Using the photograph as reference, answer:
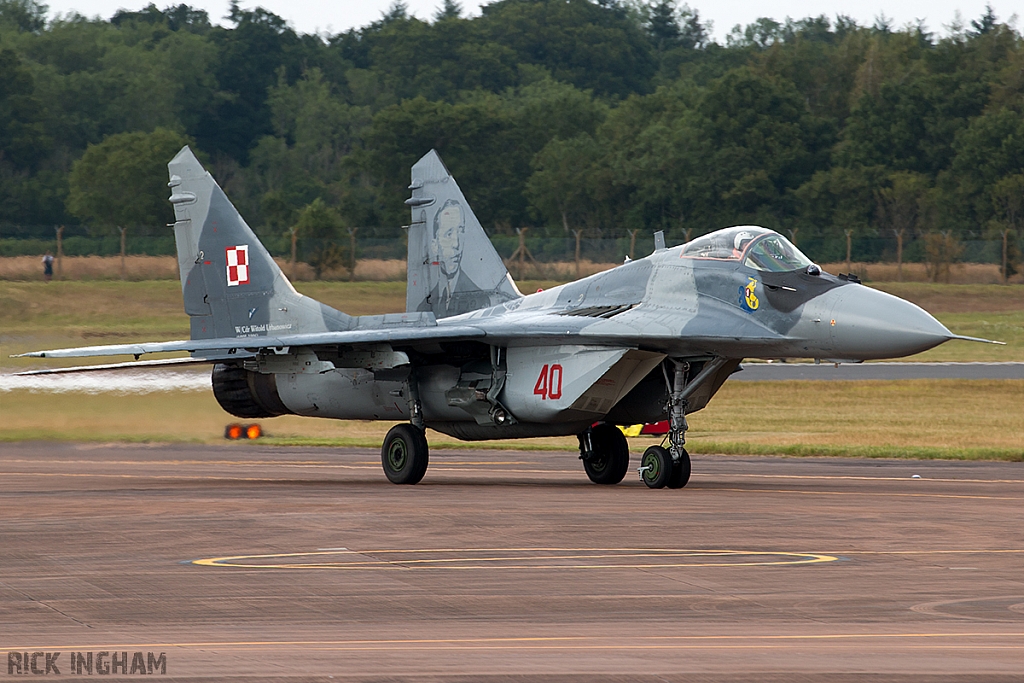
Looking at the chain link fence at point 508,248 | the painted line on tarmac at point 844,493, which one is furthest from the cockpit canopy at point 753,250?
the chain link fence at point 508,248

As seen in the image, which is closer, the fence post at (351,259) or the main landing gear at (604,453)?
the main landing gear at (604,453)

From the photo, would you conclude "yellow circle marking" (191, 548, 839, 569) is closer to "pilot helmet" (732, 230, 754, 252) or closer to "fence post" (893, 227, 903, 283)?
"pilot helmet" (732, 230, 754, 252)

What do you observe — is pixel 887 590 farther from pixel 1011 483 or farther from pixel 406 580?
pixel 1011 483

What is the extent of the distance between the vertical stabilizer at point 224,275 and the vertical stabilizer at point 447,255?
1.53m

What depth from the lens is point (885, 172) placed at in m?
70.7

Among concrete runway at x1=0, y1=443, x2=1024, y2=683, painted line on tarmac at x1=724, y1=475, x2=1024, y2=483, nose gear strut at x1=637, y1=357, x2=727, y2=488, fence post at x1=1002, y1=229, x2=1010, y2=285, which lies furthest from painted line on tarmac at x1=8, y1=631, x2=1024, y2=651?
fence post at x1=1002, y1=229, x2=1010, y2=285

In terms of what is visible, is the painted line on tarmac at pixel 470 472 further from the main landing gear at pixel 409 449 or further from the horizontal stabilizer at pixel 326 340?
the horizontal stabilizer at pixel 326 340

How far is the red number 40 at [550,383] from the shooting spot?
18.6 metres

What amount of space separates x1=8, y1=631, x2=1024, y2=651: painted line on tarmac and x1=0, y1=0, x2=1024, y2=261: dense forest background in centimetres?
3999

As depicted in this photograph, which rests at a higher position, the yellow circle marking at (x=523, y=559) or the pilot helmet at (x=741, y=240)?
the pilot helmet at (x=741, y=240)

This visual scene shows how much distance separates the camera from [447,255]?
2250cm

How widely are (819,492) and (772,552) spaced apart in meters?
5.73

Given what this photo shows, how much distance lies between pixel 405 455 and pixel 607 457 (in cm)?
264

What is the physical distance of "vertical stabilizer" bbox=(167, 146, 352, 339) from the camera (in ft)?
73.2
